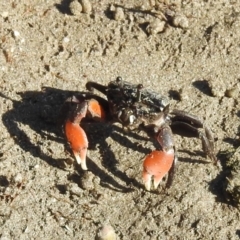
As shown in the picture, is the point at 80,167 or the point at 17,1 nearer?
the point at 80,167

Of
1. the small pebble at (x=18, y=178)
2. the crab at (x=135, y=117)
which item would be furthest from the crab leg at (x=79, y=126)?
the small pebble at (x=18, y=178)

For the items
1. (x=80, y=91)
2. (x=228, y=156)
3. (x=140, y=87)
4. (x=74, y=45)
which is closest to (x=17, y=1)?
(x=74, y=45)

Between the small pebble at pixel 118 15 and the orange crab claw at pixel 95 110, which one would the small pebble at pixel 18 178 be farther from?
the small pebble at pixel 118 15

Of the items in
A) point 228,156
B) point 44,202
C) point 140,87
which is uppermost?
point 140,87

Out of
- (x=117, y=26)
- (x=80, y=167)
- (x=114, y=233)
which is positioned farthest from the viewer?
(x=117, y=26)

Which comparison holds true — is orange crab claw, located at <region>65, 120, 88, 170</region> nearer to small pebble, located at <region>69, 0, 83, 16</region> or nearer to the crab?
the crab

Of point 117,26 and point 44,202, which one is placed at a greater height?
point 117,26

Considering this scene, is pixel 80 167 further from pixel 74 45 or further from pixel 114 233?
pixel 74 45
